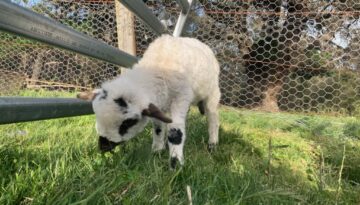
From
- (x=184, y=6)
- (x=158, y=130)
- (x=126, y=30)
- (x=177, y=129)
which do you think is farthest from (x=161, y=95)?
(x=126, y=30)

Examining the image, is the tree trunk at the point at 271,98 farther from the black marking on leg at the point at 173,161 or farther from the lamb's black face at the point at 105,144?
the lamb's black face at the point at 105,144

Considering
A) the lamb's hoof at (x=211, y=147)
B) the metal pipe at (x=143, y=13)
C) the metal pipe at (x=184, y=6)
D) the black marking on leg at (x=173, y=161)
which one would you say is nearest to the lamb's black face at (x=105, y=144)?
the black marking on leg at (x=173, y=161)

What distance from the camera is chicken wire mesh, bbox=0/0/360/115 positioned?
865 centimetres

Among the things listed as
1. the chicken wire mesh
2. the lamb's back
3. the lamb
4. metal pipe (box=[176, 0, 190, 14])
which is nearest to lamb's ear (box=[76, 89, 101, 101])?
the lamb

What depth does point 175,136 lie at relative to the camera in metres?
2.70

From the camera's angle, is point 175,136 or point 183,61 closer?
point 175,136

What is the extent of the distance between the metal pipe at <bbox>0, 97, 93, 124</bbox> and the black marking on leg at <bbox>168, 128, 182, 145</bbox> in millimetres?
525

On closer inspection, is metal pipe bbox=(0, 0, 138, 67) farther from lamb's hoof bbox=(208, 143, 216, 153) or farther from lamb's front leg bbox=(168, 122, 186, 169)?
lamb's hoof bbox=(208, 143, 216, 153)

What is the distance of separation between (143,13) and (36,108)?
165 cm

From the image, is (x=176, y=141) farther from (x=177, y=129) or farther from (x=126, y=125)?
(x=126, y=125)

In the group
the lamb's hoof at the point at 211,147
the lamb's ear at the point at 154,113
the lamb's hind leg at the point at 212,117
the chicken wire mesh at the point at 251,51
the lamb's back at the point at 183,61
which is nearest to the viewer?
the lamb's ear at the point at 154,113

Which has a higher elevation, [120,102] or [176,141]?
[120,102]

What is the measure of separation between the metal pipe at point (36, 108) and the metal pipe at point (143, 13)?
80cm

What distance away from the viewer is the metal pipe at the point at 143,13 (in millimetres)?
2943
